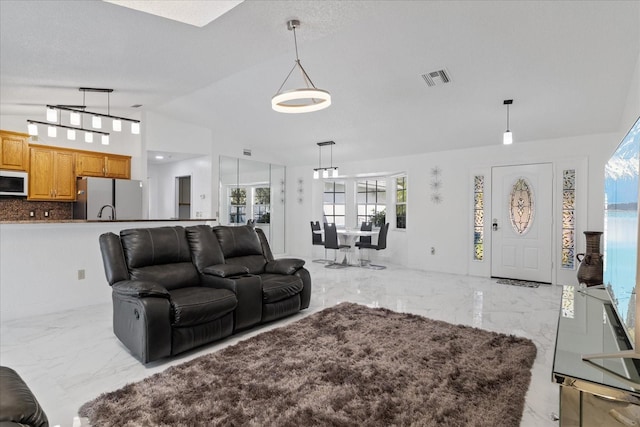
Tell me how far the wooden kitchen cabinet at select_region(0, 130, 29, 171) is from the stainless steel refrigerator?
763 millimetres

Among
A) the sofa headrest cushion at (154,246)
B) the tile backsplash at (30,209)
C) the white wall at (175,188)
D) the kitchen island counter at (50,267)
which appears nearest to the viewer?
the sofa headrest cushion at (154,246)

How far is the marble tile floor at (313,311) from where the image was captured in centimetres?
221

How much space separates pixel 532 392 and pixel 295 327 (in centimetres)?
198

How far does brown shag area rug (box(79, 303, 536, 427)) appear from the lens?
191 cm

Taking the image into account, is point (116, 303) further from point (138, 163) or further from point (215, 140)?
point (215, 140)

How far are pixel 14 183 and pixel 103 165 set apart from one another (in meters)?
1.22

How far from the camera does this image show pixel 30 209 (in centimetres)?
545

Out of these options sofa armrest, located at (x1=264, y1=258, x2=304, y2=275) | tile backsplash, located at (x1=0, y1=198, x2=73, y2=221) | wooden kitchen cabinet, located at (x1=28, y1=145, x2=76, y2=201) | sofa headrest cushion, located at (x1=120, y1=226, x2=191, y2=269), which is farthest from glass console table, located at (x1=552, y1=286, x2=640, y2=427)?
wooden kitchen cabinet, located at (x1=28, y1=145, x2=76, y2=201)

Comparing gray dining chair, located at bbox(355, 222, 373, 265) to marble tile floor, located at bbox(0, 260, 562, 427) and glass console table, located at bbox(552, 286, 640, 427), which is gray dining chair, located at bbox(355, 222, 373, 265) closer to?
marble tile floor, located at bbox(0, 260, 562, 427)

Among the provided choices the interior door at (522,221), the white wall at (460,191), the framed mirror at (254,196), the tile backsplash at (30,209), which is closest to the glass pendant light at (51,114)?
the tile backsplash at (30,209)

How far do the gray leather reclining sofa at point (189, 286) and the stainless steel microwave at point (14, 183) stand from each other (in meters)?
3.32

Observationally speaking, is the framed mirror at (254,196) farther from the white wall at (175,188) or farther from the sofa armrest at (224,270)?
the sofa armrest at (224,270)

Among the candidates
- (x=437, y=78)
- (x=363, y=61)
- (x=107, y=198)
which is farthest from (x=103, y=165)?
(x=437, y=78)

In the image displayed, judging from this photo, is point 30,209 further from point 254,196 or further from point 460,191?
point 460,191
